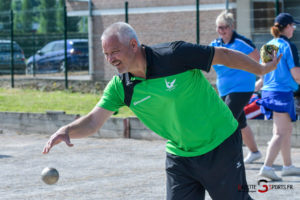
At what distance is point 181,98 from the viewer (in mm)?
4324

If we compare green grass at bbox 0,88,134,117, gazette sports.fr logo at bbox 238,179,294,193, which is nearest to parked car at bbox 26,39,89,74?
green grass at bbox 0,88,134,117

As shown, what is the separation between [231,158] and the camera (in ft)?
14.6

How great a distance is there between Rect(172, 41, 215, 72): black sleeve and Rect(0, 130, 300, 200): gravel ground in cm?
227

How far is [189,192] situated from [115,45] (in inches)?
45.8

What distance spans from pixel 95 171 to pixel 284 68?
9.22ft

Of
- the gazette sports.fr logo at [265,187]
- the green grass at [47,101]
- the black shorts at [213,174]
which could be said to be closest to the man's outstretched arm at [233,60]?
the black shorts at [213,174]

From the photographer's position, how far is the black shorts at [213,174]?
440 centimetres

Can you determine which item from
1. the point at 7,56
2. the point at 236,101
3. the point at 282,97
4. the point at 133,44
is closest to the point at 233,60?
the point at 133,44

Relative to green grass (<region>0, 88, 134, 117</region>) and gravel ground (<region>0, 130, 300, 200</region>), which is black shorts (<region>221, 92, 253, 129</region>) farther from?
green grass (<region>0, 88, 134, 117</region>)

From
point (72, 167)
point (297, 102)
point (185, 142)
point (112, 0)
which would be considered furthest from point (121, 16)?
point (185, 142)

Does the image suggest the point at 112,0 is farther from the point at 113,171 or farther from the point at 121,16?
the point at 113,171

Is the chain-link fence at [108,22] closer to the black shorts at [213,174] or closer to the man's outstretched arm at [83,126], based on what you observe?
the man's outstretched arm at [83,126]

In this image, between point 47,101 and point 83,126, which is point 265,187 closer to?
point 83,126

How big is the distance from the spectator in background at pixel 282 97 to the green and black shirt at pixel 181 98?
3259mm
